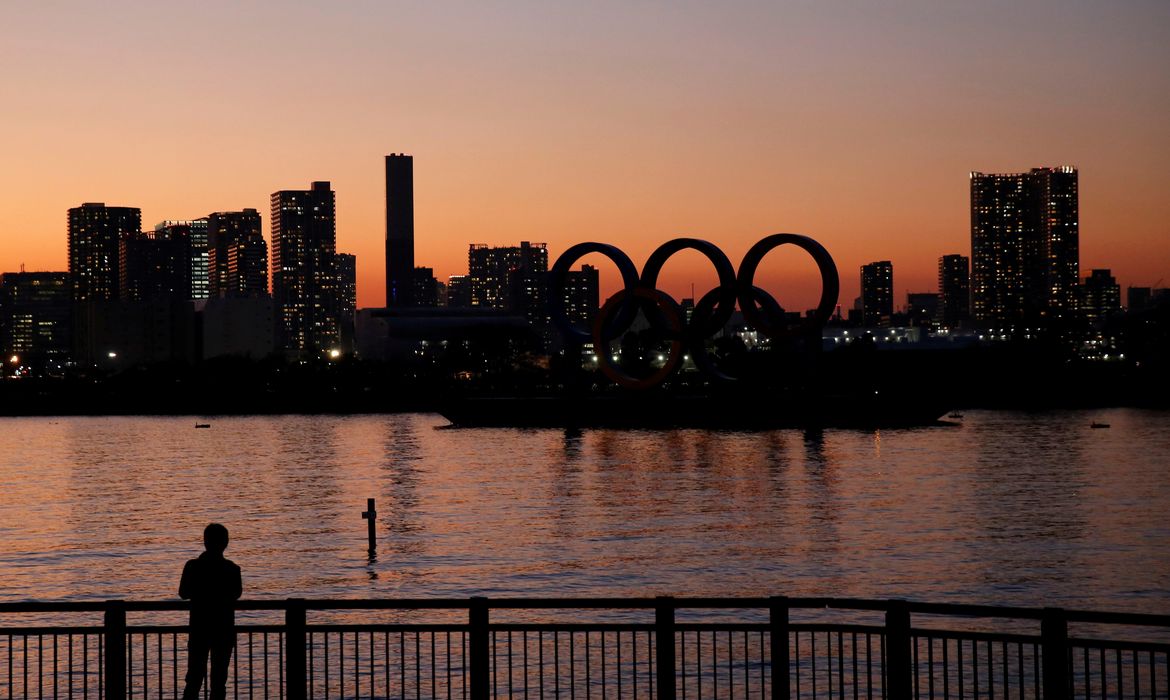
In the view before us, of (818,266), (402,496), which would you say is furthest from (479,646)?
(818,266)

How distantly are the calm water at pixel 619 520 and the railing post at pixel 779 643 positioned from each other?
21.4m

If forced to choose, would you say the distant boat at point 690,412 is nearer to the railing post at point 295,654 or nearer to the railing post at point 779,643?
the railing post at point 779,643

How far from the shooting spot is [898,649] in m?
13.7

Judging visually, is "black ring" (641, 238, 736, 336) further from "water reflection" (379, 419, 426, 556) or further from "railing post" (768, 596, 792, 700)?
"railing post" (768, 596, 792, 700)

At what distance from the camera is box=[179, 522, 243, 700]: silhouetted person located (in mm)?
15016

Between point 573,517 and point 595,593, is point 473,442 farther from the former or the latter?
point 595,593

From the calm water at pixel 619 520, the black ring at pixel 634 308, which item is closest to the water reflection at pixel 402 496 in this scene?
the calm water at pixel 619 520

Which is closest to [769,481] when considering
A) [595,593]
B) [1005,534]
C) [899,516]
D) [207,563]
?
[899,516]

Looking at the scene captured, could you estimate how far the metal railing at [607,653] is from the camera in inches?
544

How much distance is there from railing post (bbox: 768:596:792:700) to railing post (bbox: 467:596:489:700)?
2.69 m

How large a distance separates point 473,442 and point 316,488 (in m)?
56.4

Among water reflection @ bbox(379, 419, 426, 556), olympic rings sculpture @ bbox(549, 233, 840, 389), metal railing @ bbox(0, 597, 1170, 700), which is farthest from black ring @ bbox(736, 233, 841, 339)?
metal railing @ bbox(0, 597, 1170, 700)

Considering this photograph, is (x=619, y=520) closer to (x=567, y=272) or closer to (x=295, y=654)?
(x=295, y=654)

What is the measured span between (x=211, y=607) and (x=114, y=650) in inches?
48.3
